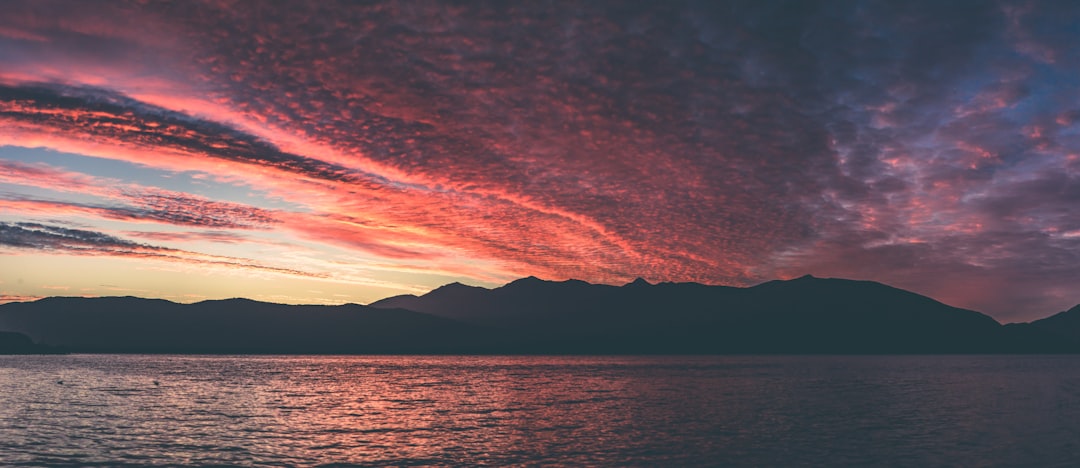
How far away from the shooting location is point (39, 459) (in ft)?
146

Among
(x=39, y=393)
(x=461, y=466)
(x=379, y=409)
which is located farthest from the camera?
(x=39, y=393)

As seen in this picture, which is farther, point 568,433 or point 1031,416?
point 1031,416

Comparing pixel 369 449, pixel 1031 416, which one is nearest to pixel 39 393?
pixel 369 449

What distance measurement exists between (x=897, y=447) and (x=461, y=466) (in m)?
32.2

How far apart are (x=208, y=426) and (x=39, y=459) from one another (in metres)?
19.2

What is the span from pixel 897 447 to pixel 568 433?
25.0 metres

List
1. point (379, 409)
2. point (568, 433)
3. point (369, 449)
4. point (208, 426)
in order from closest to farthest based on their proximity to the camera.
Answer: point (369, 449)
point (568, 433)
point (208, 426)
point (379, 409)

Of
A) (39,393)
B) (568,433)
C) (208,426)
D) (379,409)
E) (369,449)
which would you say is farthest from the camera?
(39,393)

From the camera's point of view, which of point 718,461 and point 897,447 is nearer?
point 718,461

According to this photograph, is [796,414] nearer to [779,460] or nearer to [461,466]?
[779,460]

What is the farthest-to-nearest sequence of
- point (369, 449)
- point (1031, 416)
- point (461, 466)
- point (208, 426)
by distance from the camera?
point (1031, 416), point (208, 426), point (369, 449), point (461, 466)

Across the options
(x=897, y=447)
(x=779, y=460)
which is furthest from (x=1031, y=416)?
(x=779, y=460)

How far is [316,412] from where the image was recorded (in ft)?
251

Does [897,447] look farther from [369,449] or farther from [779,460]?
[369,449]
